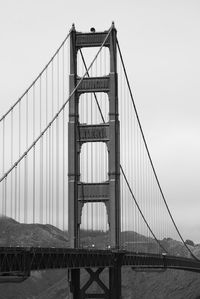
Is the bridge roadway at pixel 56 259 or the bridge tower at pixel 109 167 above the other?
the bridge tower at pixel 109 167

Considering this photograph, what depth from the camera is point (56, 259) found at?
6962 centimetres

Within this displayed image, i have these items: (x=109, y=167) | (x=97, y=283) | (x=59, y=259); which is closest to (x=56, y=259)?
(x=59, y=259)

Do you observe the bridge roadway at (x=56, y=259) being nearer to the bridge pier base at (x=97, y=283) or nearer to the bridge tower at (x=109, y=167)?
the bridge pier base at (x=97, y=283)

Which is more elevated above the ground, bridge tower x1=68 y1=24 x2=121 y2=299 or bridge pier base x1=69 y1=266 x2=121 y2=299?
bridge tower x1=68 y1=24 x2=121 y2=299

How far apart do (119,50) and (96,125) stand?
430 inches

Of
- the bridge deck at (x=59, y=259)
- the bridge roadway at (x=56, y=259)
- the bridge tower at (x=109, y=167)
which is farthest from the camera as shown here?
the bridge tower at (x=109, y=167)

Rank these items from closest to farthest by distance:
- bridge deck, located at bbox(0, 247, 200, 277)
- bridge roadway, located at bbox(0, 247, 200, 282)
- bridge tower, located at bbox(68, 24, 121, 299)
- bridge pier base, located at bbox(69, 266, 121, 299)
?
bridge roadway, located at bbox(0, 247, 200, 282) → bridge deck, located at bbox(0, 247, 200, 277) → bridge pier base, located at bbox(69, 266, 121, 299) → bridge tower, located at bbox(68, 24, 121, 299)

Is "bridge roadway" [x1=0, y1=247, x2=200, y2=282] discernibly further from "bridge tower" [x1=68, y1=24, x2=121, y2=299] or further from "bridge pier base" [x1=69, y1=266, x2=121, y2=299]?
"bridge tower" [x1=68, y1=24, x2=121, y2=299]

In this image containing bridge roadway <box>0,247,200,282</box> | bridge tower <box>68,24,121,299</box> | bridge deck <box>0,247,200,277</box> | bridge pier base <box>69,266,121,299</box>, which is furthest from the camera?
bridge tower <box>68,24,121,299</box>

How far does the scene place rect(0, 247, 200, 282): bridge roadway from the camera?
192 ft

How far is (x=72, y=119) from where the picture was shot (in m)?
94.4

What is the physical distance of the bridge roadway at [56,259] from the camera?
192ft

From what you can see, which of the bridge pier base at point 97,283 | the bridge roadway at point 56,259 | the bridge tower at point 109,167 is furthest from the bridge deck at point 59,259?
the bridge tower at point 109,167

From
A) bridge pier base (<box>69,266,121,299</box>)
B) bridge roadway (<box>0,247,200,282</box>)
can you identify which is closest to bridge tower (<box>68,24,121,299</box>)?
bridge pier base (<box>69,266,121,299</box>)
